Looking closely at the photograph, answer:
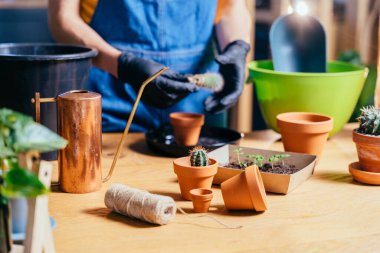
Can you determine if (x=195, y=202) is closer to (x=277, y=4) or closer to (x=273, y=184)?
(x=273, y=184)

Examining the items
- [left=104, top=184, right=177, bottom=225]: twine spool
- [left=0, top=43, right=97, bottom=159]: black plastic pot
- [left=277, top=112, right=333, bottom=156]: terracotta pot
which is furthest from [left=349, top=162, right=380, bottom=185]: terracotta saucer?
[left=0, top=43, right=97, bottom=159]: black plastic pot

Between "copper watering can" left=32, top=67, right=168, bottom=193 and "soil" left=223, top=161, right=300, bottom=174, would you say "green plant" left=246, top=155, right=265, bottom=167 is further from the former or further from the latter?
"copper watering can" left=32, top=67, right=168, bottom=193

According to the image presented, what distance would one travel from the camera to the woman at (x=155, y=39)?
6.03 feet

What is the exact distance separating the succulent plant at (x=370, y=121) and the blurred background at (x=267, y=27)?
1.65 metres

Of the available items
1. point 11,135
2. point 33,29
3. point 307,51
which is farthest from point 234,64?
point 33,29

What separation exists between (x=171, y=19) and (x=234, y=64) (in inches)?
12.6

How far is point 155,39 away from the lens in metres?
2.05

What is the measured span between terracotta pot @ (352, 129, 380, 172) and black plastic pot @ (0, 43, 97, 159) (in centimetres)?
69

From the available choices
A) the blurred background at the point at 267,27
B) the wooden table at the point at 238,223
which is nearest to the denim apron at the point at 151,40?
the wooden table at the point at 238,223

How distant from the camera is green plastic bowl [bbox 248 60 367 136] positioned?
1.74m

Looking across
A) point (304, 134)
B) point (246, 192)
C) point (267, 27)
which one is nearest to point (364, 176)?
point (304, 134)

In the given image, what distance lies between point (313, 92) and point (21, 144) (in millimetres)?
1106

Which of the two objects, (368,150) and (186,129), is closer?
(368,150)

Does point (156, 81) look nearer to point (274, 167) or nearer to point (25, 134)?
point (274, 167)
